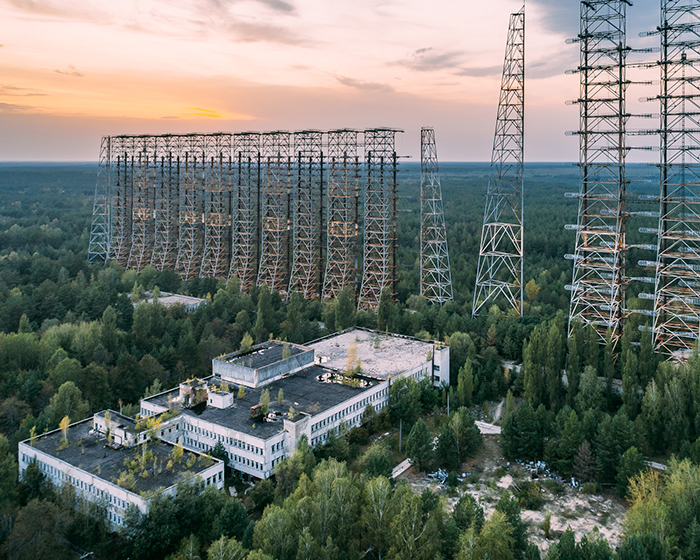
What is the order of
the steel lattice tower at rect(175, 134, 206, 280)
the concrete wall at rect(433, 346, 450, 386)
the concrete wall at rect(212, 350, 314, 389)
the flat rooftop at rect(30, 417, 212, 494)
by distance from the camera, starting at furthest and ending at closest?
the steel lattice tower at rect(175, 134, 206, 280) < the concrete wall at rect(433, 346, 450, 386) < the concrete wall at rect(212, 350, 314, 389) < the flat rooftop at rect(30, 417, 212, 494)

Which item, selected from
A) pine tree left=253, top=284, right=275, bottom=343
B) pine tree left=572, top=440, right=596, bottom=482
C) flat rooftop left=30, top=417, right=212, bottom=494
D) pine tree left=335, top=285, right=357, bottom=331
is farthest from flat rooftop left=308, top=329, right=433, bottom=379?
flat rooftop left=30, top=417, right=212, bottom=494

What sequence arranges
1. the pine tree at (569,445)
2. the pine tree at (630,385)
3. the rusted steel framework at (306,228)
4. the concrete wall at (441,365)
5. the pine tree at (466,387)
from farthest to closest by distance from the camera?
1. the rusted steel framework at (306,228)
2. the concrete wall at (441,365)
3. the pine tree at (466,387)
4. the pine tree at (630,385)
5. the pine tree at (569,445)

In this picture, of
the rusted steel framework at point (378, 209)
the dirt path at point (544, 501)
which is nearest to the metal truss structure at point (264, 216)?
the rusted steel framework at point (378, 209)

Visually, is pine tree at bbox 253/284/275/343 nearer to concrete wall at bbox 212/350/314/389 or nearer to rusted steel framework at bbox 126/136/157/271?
concrete wall at bbox 212/350/314/389

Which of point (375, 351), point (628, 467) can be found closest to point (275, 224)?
point (375, 351)

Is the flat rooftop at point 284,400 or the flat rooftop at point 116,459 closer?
the flat rooftop at point 116,459

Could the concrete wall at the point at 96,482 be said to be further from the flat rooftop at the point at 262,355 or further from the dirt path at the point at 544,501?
the flat rooftop at the point at 262,355

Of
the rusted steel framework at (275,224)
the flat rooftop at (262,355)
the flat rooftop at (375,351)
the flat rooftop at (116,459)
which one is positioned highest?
the rusted steel framework at (275,224)
